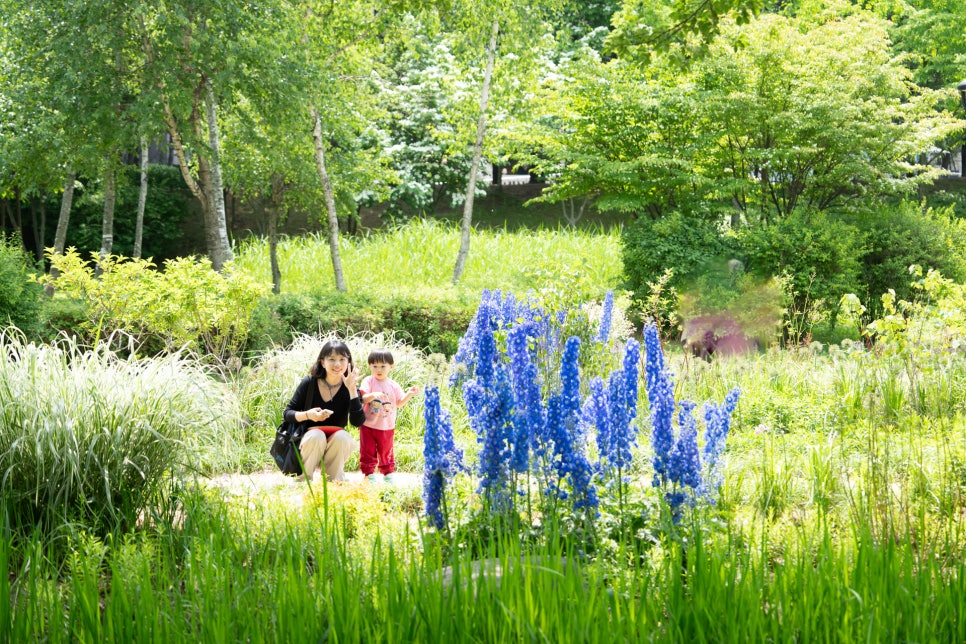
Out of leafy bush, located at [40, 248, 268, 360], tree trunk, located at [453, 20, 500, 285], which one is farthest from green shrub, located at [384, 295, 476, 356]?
tree trunk, located at [453, 20, 500, 285]

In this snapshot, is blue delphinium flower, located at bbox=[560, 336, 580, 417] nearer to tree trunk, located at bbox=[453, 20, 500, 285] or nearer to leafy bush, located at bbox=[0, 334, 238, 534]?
leafy bush, located at bbox=[0, 334, 238, 534]

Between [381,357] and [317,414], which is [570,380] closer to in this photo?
[317,414]

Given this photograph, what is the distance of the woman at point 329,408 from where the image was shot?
17.1 feet

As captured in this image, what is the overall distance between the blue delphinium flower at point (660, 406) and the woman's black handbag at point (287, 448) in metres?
2.57

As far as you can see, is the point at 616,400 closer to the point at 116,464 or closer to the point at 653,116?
the point at 116,464

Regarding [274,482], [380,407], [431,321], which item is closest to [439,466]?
[274,482]

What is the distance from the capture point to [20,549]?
3.83 meters

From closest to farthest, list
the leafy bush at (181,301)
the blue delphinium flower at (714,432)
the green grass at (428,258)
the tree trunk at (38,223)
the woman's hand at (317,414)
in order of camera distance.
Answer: the blue delphinium flower at (714,432), the woman's hand at (317,414), the leafy bush at (181,301), the green grass at (428,258), the tree trunk at (38,223)

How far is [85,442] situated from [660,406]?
2.56 m

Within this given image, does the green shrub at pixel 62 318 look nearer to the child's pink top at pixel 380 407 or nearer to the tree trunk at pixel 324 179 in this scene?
the tree trunk at pixel 324 179

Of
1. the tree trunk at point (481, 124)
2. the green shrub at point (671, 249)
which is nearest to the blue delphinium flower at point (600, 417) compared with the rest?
the tree trunk at point (481, 124)

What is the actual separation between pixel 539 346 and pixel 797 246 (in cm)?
934

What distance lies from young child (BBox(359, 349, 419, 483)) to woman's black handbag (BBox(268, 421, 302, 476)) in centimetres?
58

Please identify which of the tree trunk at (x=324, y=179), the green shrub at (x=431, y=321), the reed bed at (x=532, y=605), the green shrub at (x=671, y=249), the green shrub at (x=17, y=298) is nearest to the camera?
the reed bed at (x=532, y=605)
